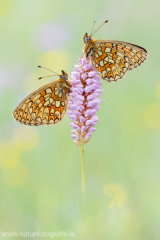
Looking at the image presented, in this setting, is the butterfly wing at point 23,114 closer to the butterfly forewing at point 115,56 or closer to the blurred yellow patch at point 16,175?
the blurred yellow patch at point 16,175

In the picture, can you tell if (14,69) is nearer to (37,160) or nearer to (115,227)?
(37,160)

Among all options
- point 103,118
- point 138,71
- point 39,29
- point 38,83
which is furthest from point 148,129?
point 39,29

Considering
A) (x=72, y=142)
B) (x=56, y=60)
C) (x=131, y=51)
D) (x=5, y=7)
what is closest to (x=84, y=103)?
(x=131, y=51)

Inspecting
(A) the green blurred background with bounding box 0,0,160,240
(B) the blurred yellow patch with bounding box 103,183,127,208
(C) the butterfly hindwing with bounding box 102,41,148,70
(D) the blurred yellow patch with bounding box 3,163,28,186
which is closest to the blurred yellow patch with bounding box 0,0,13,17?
(A) the green blurred background with bounding box 0,0,160,240

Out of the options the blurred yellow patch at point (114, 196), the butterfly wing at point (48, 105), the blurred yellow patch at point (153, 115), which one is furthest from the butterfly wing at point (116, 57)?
the blurred yellow patch at point (153, 115)

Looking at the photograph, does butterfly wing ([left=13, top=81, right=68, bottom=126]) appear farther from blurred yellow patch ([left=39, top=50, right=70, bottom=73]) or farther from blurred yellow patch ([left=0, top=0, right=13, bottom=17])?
blurred yellow patch ([left=0, top=0, right=13, bottom=17])
